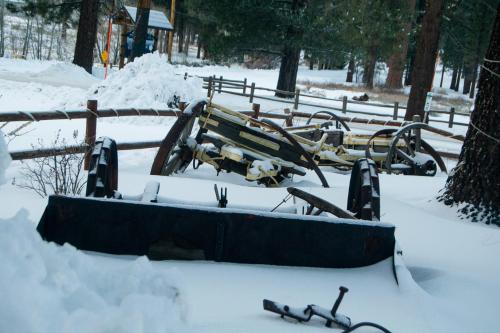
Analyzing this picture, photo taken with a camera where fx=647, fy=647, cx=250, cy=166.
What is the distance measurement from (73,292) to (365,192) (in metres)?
2.42

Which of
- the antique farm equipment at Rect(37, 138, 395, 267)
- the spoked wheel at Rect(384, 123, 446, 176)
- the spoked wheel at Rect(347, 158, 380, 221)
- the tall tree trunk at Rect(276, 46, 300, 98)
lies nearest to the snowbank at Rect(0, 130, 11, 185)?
the antique farm equipment at Rect(37, 138, 395, 267)

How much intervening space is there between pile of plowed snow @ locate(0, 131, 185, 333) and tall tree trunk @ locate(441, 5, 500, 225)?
200 inches

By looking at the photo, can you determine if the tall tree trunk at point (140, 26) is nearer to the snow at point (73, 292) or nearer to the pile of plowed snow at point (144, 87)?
the pile of plowed snow at point (144, 87)

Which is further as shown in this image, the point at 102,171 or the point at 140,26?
the point at 140,26

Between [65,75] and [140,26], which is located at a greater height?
[140,26]

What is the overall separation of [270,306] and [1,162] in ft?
4.12

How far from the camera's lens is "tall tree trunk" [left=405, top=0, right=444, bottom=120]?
732 inches

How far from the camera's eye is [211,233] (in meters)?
3.31

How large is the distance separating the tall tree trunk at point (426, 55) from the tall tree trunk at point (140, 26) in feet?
26.8

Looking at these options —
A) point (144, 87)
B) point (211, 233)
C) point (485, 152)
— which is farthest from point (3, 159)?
point (144, 87)

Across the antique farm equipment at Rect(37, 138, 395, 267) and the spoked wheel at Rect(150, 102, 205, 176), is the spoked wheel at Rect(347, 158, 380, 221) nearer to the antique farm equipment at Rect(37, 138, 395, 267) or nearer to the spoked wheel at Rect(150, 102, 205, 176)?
the antique farm equipment at Rect(37, 138, 395, 267)

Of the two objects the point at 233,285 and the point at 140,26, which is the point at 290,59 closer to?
the point at 140,26

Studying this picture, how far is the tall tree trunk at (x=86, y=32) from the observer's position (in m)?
25.3

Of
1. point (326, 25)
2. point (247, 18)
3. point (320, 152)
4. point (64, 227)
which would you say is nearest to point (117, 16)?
point (247, 18)
